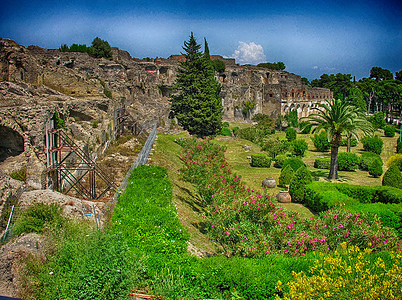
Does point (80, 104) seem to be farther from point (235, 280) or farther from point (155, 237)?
point (235, 280)

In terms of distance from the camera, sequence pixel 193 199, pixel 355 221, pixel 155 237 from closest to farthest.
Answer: pixel 155 237, pixel 355 221, pixel 193 199

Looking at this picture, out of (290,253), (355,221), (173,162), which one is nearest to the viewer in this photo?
(290,253)

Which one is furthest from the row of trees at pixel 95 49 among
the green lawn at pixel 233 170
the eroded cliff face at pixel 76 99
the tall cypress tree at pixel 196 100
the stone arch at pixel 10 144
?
the stone arch at pixel 10 144

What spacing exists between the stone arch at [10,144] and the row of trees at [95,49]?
41.2 meters

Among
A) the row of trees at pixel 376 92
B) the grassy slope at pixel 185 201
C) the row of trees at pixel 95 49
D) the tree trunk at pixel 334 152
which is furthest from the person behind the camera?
the row of trees at pixel 376 92

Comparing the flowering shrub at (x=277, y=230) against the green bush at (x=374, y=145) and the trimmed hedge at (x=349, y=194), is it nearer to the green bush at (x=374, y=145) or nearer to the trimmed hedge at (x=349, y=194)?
the trimmed hedge at (x=349, y=194)

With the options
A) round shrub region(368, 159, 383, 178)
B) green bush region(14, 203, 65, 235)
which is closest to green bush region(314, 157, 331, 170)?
round shrub region(368, 159, 383, 178)

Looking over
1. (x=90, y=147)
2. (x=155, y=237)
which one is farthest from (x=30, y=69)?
(x=155, y=237)

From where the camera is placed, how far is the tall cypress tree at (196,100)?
118ft

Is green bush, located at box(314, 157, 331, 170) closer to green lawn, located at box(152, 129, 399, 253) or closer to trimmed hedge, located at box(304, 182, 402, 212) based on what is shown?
green lawn, located at box(152, 129, 399, 253)

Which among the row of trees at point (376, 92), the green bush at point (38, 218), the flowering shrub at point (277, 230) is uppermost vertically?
the row of trees at point (376, 92)

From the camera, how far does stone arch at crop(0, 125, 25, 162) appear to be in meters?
11.4

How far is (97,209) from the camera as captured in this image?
988 centimetres

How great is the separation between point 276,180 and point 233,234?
18.1m
